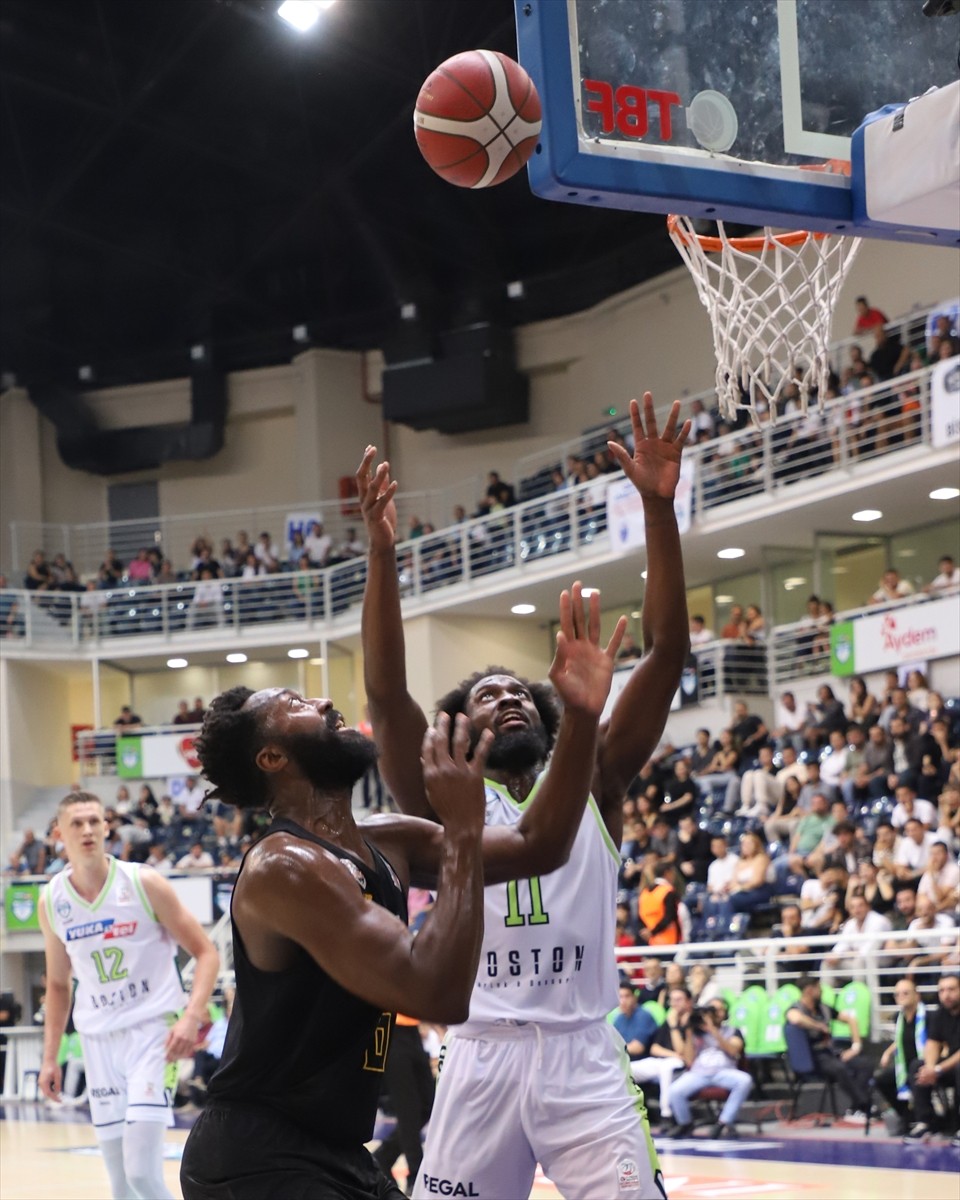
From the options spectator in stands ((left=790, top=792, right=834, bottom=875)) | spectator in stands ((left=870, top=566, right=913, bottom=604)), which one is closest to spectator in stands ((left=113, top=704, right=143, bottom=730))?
spectator in stands ((left=870, top=566, right=913, bottom=604))

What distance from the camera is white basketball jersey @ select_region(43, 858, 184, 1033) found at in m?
7.04

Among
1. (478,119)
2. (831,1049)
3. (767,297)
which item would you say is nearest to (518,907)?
(478,119)

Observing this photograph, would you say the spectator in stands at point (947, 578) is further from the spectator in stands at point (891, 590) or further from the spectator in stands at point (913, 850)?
the spectator in stands at point (913, 850)

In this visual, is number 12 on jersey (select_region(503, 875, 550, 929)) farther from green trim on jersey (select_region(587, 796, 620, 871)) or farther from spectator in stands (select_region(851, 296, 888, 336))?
spectator in stands (select_region(851, 296, 888, 336))

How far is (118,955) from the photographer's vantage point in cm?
708

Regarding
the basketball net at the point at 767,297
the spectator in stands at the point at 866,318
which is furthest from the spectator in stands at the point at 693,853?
the basketball net at the point at 767,297

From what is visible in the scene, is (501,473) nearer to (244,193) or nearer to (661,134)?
(244,193)

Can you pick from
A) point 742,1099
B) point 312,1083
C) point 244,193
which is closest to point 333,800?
point 312,1083

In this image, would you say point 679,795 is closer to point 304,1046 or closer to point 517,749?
point 517,749

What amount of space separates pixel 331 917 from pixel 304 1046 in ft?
1.00

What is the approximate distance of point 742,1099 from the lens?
1181cm

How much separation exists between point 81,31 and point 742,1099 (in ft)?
52.3

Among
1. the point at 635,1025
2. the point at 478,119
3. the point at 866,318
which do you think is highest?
the point at 866,318

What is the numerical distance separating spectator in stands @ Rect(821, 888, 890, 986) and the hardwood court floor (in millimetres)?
1324
